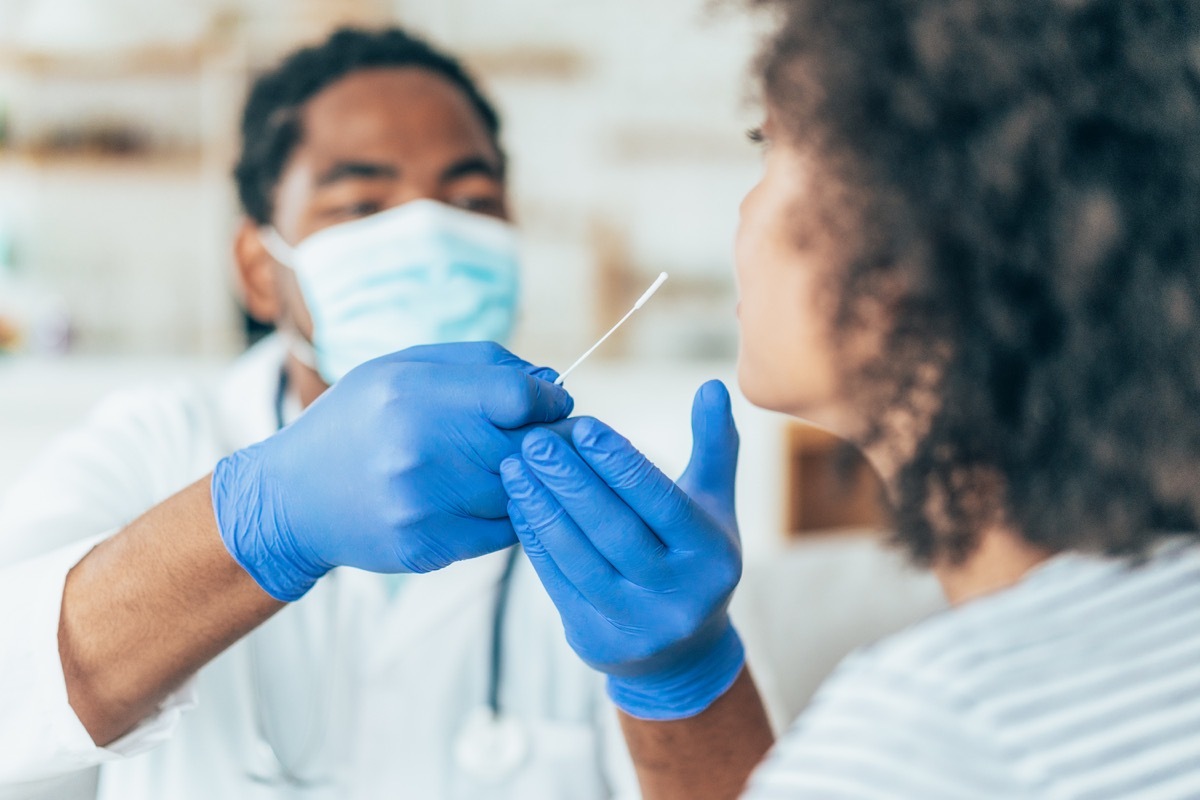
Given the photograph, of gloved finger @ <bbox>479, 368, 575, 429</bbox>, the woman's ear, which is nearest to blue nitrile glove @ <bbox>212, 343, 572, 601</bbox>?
gloved finger @ <bbox>479, 368, 575, 429</bbox>

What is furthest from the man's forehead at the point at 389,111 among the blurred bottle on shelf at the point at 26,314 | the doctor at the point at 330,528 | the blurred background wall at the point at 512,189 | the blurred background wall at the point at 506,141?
the blurred bottle on shelf at the point at 26,314

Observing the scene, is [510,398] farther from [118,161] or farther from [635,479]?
[118,161]

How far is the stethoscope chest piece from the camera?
1103 millimetres

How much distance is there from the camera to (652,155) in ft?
11.7

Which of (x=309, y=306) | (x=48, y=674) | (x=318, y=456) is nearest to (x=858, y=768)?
(x=318, y=456)

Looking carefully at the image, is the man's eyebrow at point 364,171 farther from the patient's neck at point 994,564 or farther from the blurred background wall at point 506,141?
the blurred background wall at point 506,141

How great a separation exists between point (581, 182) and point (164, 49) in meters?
1.40

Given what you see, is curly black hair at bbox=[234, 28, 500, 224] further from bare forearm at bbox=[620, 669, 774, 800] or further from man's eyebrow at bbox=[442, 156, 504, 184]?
bare forearm at bbox=[620, 669, 774, 800]

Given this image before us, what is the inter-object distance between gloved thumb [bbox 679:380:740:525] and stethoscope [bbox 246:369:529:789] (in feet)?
1.11

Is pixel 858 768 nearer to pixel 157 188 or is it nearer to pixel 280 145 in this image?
pixel 280 145

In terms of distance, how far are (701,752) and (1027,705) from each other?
423 millimetres

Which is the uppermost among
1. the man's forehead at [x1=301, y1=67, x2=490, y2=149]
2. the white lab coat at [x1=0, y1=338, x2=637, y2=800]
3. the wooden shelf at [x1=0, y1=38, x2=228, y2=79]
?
the wooden shelf at [x1=0, y1=38, x2=228, y2=79]

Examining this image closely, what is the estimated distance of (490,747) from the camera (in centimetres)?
111

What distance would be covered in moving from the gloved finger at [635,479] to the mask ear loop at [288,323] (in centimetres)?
63
